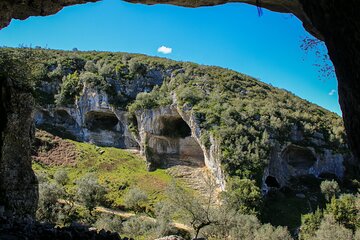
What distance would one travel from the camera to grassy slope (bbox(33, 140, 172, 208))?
50.7 m

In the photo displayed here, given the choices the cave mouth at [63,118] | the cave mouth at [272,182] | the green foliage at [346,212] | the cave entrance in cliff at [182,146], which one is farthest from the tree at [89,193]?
the cave mouth at [63,118]

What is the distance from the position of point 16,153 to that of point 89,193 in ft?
91.5

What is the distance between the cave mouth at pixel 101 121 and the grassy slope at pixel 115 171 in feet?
16.9

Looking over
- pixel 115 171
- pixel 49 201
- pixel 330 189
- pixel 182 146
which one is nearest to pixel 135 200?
pixel 49 201

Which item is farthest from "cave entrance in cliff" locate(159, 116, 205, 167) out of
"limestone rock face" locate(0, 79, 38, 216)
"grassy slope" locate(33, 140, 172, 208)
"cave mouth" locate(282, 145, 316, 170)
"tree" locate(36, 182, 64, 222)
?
"limestone rock face" locate(0, 79, 38, 216)

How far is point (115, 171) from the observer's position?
191ft

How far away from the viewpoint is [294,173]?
64.2m

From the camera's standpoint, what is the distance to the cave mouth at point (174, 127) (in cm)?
6572

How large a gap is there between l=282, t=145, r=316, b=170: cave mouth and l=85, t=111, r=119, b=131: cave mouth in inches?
1419

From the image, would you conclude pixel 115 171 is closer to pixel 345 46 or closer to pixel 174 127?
pixel 174 127

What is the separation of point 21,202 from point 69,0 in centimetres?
991

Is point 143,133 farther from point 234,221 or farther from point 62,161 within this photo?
point 234,221

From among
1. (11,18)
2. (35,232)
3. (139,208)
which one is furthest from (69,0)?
(139,208)

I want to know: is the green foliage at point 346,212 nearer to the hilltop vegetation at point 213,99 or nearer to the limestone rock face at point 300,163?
the hilltop vegetation at point 213,99
